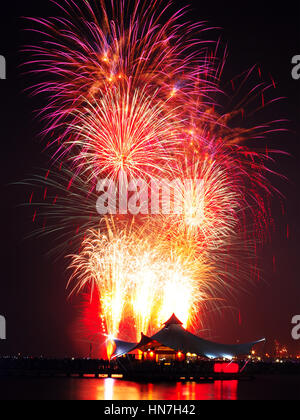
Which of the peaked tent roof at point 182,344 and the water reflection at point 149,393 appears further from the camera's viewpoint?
the peaked tent roof at point 182,344

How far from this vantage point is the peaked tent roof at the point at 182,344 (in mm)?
44000

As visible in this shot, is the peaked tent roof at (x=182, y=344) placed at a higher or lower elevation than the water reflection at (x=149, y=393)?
higher

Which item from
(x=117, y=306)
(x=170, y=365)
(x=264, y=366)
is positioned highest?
(x=117, y=306)

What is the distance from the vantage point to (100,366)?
49750 mm

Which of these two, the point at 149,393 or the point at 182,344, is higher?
the point at 182,344

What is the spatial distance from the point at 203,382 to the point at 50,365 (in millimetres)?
13976

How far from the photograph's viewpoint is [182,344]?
146 ft

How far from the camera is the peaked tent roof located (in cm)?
4400

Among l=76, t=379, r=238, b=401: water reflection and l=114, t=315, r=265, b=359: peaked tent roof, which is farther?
l=114, t=315, r=265, b=359: peaked tent roof

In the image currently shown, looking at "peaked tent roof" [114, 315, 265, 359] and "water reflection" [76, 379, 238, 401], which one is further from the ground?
"peaked tent roof" [114, 315, 265, 359]

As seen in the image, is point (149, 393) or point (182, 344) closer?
point (149, 393)
